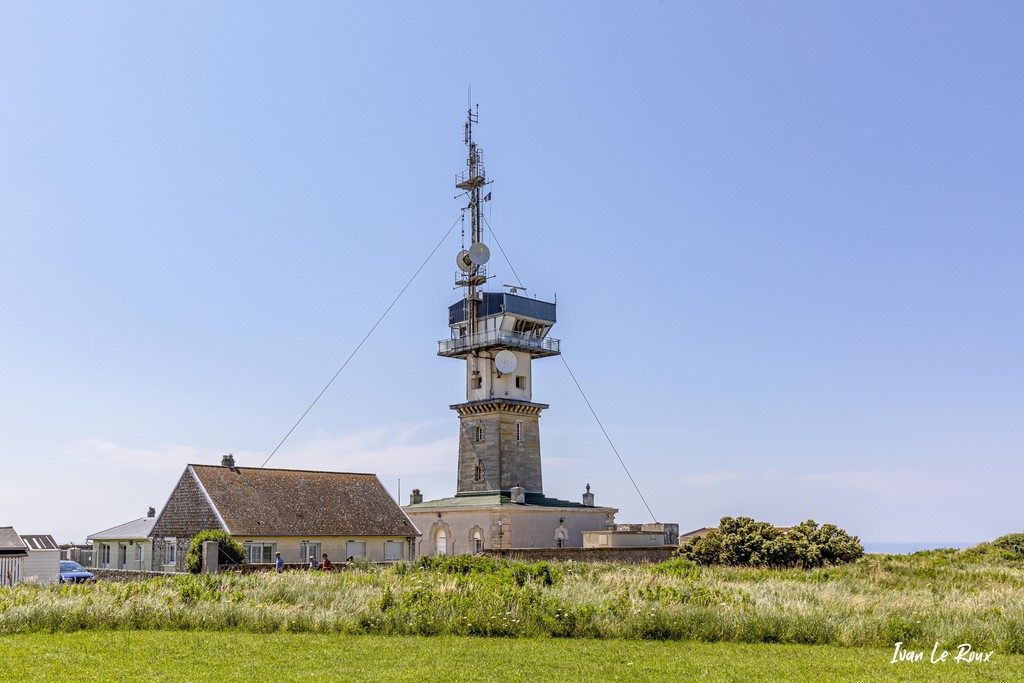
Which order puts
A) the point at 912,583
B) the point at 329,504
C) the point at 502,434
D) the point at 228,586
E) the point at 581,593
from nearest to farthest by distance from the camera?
1. the point at 581,593
2. the point at 228,586
3. the point at 912,583
4. the point at 329,504
5. the point at 502,434

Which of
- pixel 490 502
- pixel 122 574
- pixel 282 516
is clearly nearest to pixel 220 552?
pixel 282 516

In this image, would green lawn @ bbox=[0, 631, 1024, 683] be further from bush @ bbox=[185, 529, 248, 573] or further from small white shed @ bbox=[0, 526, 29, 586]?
bush @ bbox=[185, 529, 248, 573]

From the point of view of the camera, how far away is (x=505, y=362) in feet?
162

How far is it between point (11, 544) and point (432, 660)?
21.6 meters

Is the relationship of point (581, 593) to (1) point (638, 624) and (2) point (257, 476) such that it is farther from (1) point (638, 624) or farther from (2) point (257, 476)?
(2) point (257, 476)

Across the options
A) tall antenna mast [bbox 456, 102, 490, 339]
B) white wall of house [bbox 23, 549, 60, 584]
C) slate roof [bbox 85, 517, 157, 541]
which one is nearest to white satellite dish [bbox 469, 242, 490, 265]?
tall antenna mast [bbox 456, 102, 490, 339]

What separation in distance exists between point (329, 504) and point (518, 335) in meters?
16.2

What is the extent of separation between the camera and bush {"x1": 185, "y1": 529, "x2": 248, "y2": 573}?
31.8 meters

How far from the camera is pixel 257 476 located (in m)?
39.1

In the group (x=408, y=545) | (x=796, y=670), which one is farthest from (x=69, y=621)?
(x=408, y=545)

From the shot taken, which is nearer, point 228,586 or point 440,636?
point 440,636

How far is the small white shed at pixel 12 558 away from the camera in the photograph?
2873 cm

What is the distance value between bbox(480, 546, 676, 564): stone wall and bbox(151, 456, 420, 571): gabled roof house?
198 inches

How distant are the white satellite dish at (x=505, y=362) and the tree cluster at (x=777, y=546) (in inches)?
642
